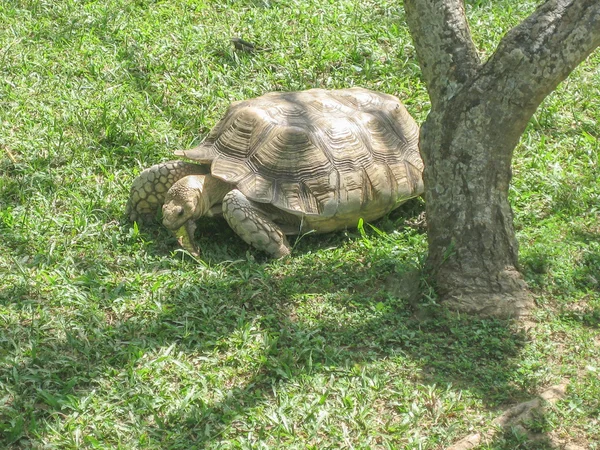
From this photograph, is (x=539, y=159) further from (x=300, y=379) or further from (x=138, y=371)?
(x=138, y=371)

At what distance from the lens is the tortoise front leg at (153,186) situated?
5.80 meters

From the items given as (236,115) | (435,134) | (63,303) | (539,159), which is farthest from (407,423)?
(539,159)

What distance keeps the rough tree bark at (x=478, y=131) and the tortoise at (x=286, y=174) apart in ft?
2.77

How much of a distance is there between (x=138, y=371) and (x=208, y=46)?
4.05m

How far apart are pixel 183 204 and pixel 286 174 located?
69 centimetres

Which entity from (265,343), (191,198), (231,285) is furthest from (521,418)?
(191,198)

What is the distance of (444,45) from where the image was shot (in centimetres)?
480

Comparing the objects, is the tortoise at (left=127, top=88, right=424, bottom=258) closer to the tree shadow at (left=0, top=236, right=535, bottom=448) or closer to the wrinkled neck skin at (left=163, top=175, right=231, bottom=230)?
the wrinkled neck skin at (left=163, top=175, right=231, bottom=230)

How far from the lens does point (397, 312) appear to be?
490 cm

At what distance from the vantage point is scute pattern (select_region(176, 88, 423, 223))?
5.60 m

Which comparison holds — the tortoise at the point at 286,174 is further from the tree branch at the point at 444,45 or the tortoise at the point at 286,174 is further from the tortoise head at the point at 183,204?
the tree branch at the point at 444,45

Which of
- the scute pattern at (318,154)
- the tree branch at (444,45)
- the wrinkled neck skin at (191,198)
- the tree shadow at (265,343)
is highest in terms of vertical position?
the tree branch at (444,45)

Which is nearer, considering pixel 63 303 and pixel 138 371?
pixel 138 371

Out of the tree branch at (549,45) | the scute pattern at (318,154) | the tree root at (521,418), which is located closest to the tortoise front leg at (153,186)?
the scute pattern at (318,154)
